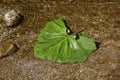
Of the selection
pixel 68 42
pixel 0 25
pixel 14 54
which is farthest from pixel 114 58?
pixel 0 25

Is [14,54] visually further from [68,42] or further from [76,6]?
[76,6]

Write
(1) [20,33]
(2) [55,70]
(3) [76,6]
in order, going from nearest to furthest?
(2) [55,70]
(1) [20,33]
(3) [76,6]

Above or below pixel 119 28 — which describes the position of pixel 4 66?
below
